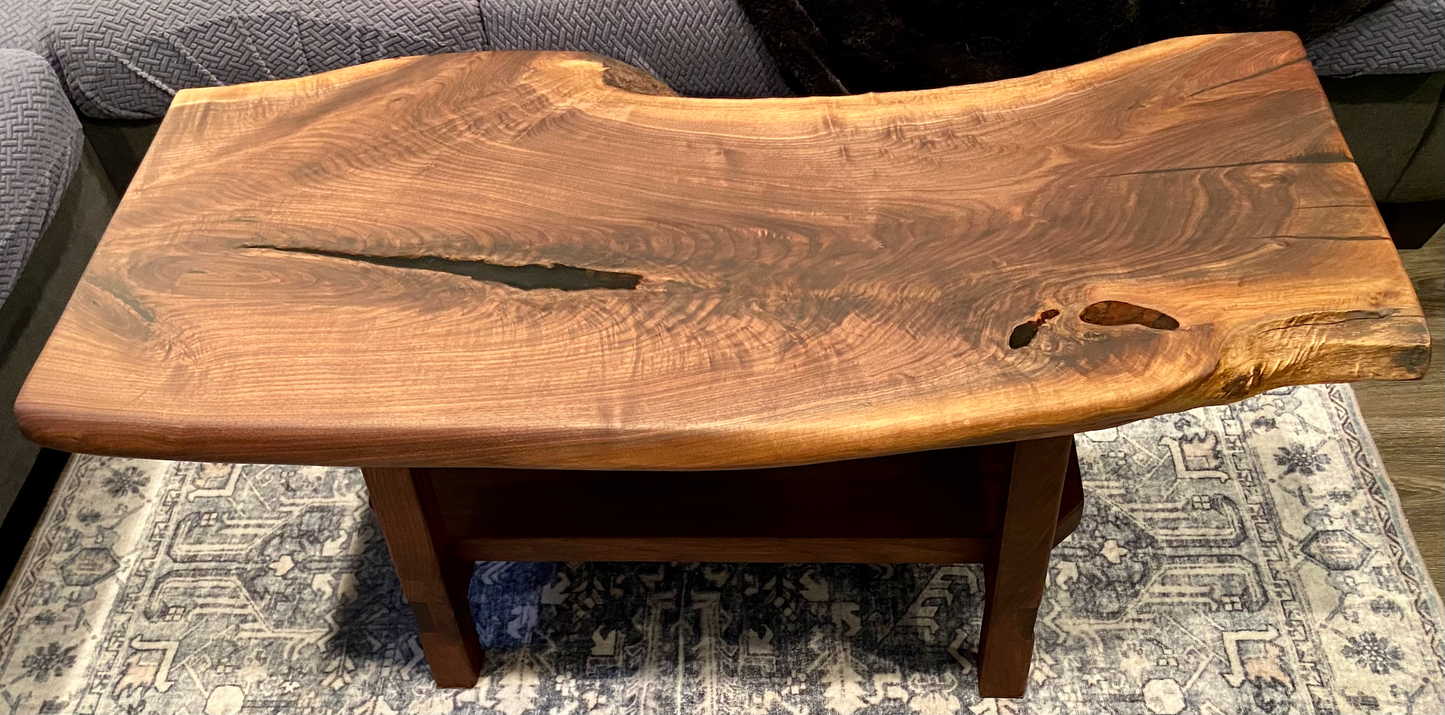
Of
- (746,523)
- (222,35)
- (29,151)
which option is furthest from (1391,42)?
(29,151)

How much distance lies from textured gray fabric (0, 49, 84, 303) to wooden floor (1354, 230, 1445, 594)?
5.71 feet

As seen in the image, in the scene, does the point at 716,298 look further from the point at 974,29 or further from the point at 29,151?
the point at 29,151

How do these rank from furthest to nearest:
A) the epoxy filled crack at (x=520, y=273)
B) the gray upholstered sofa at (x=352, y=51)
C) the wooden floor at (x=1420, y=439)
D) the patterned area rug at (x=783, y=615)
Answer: the gray upholstered sofa at (x=352, y=51) < the wooden floor at (x=1420, y=439) < the patterned area rug at (x=783, y=615) < the epoxy filled crack at (x=520, y=273)

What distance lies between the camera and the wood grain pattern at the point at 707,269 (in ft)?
2.75

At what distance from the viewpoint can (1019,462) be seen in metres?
1.01

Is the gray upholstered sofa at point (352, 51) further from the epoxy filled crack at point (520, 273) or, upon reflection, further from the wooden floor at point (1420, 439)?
the epoxy filled crack at point (520, 273)

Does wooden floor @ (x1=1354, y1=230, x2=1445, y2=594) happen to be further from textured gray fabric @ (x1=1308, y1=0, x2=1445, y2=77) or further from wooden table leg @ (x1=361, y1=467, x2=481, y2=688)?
wooden table leg @ (x1=361, y1=467, x2=481, y2=688)

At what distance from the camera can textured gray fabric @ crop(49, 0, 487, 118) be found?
62.6 inches

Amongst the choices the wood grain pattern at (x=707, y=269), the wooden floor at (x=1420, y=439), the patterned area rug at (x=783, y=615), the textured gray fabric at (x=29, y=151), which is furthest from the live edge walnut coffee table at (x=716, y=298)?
the wooden floor at (x=1420, y=439)

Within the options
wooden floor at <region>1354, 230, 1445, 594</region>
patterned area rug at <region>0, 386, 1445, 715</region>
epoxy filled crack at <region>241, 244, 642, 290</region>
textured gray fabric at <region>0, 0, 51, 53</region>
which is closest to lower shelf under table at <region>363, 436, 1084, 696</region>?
patterned area rug at <region>0, 386, 1445, 715</region>

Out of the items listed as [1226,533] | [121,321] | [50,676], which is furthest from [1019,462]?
[50,676]

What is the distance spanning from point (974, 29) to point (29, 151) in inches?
48.8

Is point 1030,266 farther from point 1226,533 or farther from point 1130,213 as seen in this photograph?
point 1226,533

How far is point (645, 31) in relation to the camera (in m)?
1.59
